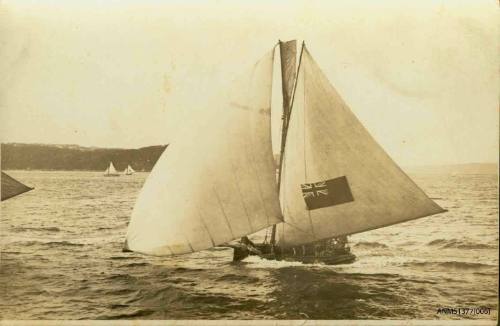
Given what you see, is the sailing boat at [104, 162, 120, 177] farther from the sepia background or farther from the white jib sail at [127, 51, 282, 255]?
the white jib sail at [127, 51, 282, 255]

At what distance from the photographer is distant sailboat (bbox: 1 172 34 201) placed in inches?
177

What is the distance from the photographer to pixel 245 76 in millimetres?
A: 4406

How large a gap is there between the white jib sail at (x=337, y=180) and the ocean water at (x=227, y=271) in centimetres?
17

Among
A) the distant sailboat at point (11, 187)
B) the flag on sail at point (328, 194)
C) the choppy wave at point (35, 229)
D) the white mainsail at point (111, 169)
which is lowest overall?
the choppy wave at point (35, 229)

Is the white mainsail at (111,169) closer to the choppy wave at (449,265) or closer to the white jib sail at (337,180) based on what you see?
the white jib sail at (337,180)

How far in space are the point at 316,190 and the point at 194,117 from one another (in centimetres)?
123

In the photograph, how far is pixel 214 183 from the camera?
4.27 meters

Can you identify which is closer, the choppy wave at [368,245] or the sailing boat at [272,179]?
the sailing boat at [272,179]

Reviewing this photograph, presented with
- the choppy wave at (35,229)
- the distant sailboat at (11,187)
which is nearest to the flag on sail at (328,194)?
the choppy wave at (35,229)

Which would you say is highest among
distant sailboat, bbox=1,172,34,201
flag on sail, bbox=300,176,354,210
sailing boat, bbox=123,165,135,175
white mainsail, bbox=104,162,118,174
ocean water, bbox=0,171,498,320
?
white mainsail, bbox=104,162,118,174

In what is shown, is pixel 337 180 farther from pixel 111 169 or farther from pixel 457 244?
pixel 111 169

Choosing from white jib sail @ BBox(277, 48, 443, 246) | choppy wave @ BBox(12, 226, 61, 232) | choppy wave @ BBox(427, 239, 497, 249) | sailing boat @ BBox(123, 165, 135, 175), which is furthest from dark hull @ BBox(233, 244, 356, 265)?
choppy wave @ BBox(12, 226, 61, 232)

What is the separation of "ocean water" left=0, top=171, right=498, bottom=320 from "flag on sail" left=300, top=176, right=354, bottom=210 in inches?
14.4

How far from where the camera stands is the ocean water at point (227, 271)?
4.20m
